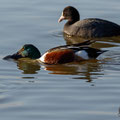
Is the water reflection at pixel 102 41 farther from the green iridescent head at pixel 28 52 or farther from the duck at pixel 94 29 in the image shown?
the green iridescent head at pixel 28 52

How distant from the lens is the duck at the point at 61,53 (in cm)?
1168

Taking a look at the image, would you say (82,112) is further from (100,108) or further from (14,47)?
(14,47)

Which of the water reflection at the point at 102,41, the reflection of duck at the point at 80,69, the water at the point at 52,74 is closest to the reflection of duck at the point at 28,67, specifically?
the water at the point at 52,74

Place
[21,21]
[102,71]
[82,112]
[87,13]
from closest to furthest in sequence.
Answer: [82,112] → [102,71] → [21,21] → [87,13]

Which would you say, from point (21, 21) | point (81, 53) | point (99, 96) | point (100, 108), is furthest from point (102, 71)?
point (21, 21)

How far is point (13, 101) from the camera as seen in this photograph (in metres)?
8.28

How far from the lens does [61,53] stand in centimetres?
1170

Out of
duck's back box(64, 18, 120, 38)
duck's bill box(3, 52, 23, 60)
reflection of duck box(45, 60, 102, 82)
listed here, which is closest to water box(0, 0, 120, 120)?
reflection of duck box(45, 60, 102, 82)

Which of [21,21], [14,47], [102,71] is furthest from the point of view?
[21,21]

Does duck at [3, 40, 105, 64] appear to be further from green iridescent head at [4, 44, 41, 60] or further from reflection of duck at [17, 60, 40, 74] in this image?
reflection of duck at [17, 60, 40, 74]

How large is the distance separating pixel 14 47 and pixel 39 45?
71 cm

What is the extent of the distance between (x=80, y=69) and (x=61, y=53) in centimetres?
79

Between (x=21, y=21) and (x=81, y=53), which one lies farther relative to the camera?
(x=21, y=21)

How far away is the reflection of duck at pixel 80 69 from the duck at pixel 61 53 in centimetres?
16
